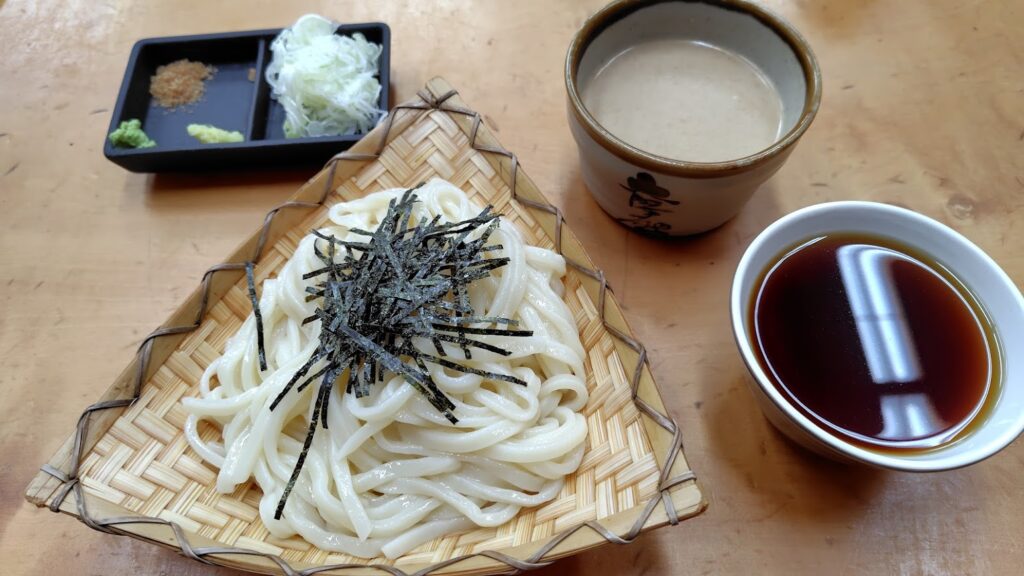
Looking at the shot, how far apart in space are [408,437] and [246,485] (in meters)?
0.39

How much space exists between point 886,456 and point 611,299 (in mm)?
629

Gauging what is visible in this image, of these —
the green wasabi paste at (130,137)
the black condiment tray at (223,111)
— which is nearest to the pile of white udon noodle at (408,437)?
the black condiment tray at (223,111)

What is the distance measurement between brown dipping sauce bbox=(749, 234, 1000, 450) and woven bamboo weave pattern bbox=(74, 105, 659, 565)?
0.35 meters

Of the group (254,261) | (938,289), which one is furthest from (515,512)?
(938,289)

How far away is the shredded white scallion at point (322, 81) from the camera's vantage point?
6.79ft

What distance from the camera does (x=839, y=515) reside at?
140 centimetres

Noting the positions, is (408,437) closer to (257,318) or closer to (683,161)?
(257,318)

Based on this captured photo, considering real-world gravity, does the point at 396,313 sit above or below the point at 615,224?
above

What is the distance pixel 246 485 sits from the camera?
55.6 inches

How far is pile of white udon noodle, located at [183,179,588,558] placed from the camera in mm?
1329

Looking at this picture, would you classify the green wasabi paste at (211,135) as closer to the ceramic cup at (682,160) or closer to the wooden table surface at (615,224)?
the wooden table surface at (615,224)

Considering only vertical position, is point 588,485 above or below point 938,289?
below

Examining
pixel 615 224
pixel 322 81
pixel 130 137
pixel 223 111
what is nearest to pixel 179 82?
pixel 223 111

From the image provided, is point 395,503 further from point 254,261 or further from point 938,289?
point 938,289
